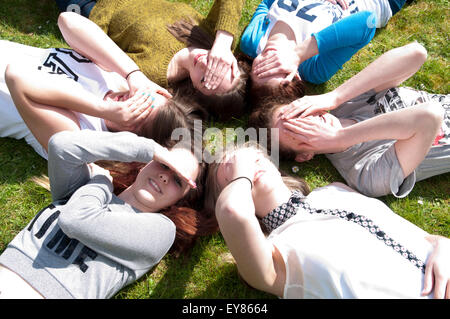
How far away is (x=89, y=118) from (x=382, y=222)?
99.0 inches

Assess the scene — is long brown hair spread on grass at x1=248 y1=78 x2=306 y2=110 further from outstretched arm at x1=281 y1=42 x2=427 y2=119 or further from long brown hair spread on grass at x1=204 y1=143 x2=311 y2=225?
long brown hair spread on grass at x1=204 y1=143 x2=311 y2=225

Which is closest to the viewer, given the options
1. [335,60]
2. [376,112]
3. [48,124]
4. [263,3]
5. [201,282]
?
[48,124]

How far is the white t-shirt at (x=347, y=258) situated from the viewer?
2203 mm

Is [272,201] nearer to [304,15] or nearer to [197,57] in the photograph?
[197,57]

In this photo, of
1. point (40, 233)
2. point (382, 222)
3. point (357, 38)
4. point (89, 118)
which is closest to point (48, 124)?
point (89, 118)

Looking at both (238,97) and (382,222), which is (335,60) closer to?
(238,97)

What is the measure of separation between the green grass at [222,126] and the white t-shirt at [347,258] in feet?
2.57

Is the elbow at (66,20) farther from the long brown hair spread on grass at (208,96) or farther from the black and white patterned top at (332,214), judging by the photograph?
the black and white patterned top at (332,214)

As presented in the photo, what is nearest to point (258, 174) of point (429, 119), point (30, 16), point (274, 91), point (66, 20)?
point (274, 91)

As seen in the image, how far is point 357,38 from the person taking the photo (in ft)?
11.2

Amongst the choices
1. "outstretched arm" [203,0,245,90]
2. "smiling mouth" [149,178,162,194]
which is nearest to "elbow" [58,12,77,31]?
"outstretched arm" [203,0,245,90]

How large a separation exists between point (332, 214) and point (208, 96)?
1.64 metres

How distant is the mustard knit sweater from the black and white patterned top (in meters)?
1.72

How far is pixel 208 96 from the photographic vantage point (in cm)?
343
